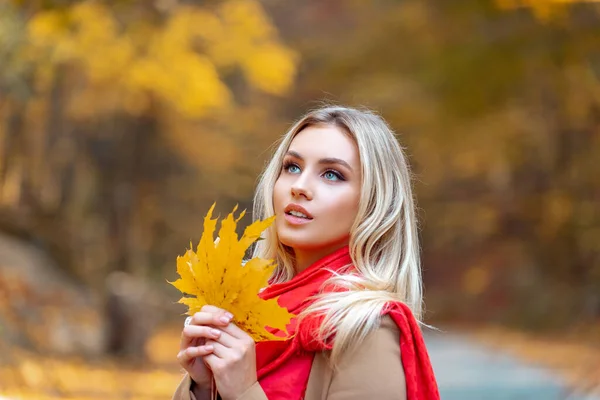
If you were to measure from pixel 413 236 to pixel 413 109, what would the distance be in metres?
7.03

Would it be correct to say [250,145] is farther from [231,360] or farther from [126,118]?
[231,360]

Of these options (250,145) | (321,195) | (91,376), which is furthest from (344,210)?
(250,145)

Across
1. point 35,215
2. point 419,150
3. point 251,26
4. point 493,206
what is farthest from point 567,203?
point 35,215

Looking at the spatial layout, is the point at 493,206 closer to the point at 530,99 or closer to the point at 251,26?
the point at 530,99

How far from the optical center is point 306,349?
57.1 inches

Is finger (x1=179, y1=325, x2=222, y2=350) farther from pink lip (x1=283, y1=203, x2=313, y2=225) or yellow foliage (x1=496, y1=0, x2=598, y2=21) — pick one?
yellow foliage (x1=496, y1=0, x2=598, y2=21)

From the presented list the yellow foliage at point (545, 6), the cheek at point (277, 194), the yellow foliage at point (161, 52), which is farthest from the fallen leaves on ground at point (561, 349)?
the cheek at point (277, 194)

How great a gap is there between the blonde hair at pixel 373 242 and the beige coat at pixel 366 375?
0.02 metres

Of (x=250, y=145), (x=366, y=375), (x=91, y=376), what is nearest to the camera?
(x=366, y=375)

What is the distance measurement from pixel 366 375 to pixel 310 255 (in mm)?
341

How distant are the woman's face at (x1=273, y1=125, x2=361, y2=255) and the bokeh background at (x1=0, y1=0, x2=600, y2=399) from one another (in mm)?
5693

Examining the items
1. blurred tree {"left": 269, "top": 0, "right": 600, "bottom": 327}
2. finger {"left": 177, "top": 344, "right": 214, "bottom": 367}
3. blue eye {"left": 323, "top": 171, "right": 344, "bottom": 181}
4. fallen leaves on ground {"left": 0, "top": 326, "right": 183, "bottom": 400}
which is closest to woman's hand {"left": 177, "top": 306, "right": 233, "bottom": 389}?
finger {"left": 177, "top": 344, "right": 214, "bottom": 367}

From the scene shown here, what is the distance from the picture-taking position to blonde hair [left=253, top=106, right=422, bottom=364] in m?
1.39

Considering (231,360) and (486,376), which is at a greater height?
(486,376)
